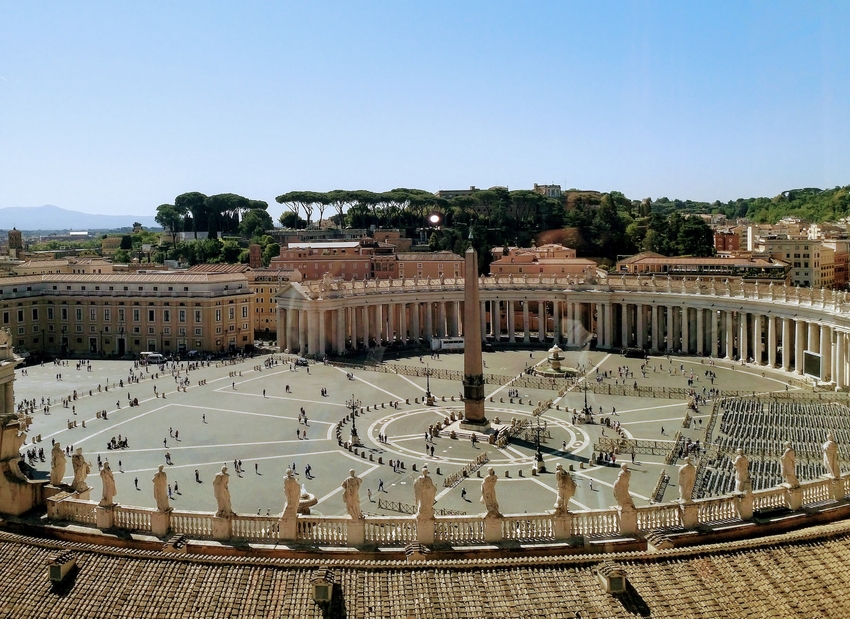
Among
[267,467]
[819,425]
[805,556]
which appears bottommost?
[267,467]

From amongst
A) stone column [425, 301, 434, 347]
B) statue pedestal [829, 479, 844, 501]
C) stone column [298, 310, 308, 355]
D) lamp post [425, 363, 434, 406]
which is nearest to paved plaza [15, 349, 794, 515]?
lamp post [425, 363, 434, 406]

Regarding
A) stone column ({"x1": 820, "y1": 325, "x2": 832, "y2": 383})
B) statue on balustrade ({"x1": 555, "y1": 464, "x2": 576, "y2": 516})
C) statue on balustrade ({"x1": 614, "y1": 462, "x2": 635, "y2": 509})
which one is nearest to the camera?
statue on balustrade ({"x1": 555, "y1": 464, "x2": 576, "y2": 516})

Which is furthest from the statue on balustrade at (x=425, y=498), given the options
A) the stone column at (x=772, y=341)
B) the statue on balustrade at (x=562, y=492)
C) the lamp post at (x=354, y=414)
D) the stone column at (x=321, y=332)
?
the stone column at (x=321, y=332)

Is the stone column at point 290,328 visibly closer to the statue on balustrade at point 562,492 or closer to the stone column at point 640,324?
the stone column at point 640,324

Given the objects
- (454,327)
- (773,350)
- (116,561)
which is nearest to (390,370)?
(454,327)

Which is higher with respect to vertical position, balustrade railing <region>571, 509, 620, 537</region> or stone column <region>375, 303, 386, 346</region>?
balustrade railing <region>571, 509, 620, 537</region>

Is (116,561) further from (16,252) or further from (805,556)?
(16,252)

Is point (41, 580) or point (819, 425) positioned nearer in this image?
point (41, 580)

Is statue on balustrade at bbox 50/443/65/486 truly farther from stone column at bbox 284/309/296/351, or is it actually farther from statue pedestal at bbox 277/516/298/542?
stone column at bbox 284/309/296/351
